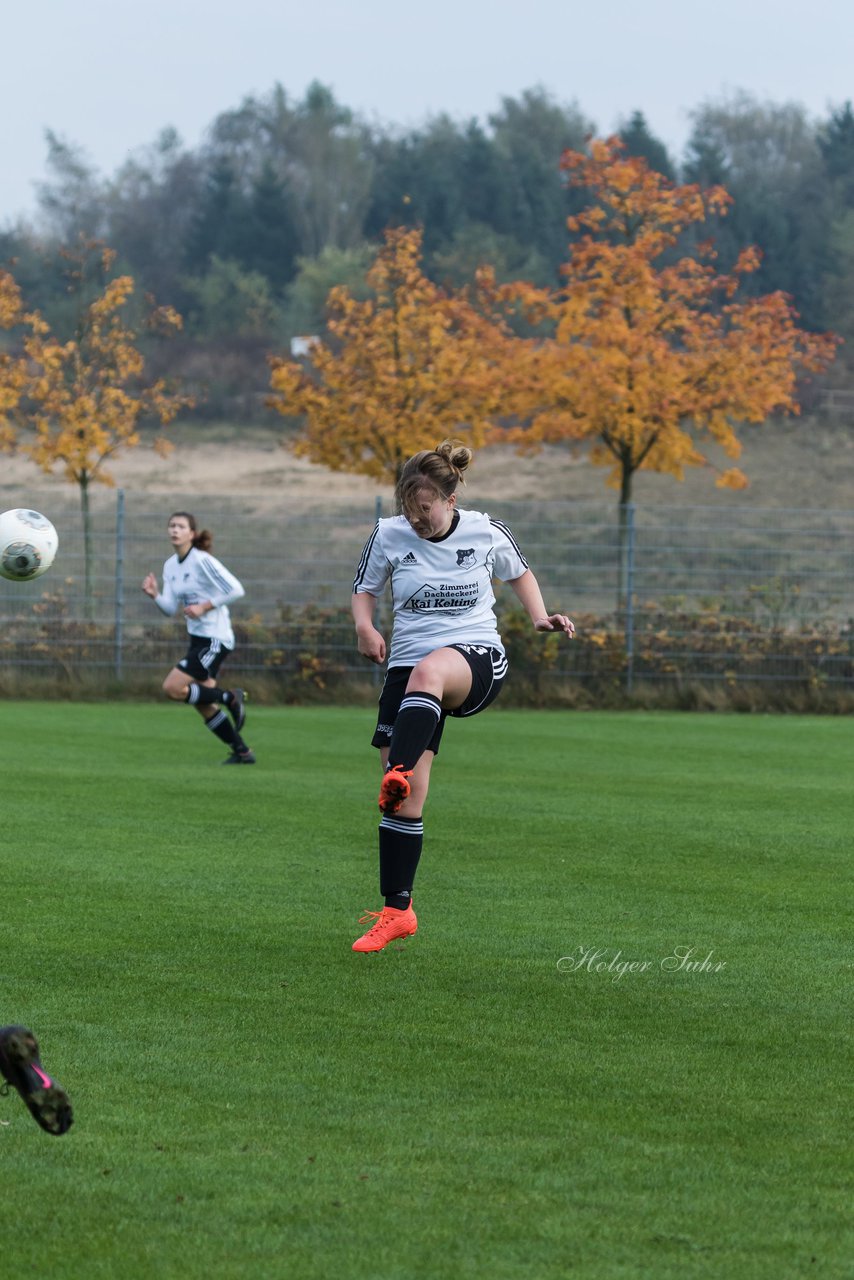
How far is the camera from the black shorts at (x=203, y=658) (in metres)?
14.7

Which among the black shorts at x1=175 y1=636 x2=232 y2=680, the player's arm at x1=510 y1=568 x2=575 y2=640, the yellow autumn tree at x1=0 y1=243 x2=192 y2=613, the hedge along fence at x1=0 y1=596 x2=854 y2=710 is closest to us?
the player's arm at x1=510 y1=568 x2=575 y2=640

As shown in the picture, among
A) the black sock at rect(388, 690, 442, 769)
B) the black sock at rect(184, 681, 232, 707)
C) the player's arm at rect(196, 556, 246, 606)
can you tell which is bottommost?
the black sock at rect(184, 681, 232, 707)

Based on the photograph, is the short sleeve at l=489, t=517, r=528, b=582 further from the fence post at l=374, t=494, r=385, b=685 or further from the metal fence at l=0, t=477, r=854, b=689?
the fence post at l=374, t=494, r=385, b=685

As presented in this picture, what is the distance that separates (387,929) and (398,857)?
0.30 m

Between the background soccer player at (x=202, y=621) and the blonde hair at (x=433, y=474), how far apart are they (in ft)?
24.5

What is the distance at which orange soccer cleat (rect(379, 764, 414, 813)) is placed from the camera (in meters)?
6.57

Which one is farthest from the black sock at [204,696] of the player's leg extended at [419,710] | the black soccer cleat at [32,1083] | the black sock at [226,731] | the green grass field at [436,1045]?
the black soccer cleat at [32,1083]

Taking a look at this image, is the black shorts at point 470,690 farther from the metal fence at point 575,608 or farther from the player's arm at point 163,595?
the metal fence at point 575,608

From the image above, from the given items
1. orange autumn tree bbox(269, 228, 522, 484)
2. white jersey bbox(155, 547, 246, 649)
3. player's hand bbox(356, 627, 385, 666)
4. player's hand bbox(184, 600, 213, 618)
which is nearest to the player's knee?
white jersey bbox(155, 547, 246, 649)

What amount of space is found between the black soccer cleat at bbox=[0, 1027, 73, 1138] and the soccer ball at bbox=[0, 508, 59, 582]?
12.1 ft

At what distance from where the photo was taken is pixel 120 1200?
390 centimetres

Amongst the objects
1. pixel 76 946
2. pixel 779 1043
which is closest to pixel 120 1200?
pixel 779 1043

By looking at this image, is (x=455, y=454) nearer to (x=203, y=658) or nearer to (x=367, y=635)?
(x=367, y=635)

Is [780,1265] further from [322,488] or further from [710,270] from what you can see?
[322,488]
